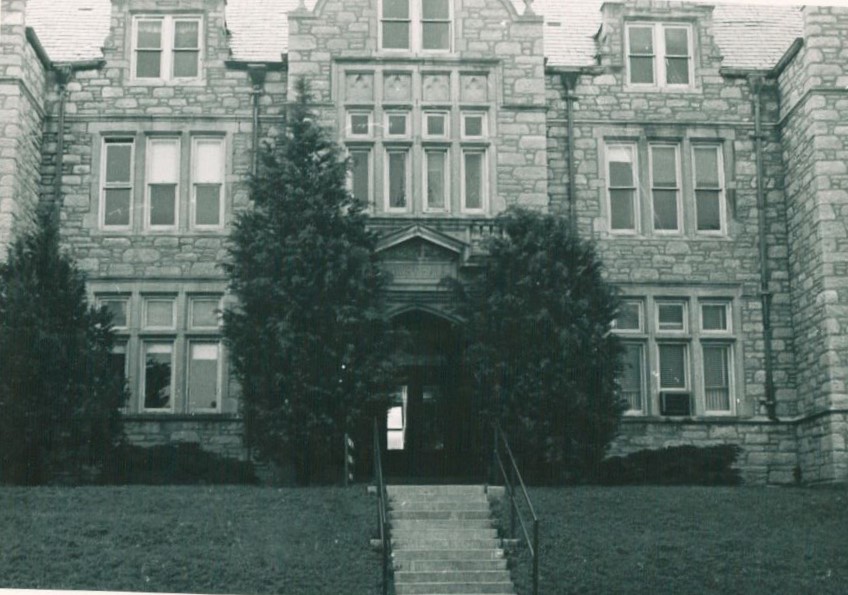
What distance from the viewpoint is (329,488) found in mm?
15930

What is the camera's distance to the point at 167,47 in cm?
1936

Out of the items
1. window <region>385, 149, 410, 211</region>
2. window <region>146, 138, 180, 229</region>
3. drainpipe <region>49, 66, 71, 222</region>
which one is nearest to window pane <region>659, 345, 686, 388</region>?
window <region>385, 149, 410, 211</region>

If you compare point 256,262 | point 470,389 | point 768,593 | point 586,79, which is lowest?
point 768,593

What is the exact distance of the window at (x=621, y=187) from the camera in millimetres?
19328

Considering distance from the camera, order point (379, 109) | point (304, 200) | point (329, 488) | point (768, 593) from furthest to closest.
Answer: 1. point (379, 109)
2. point (304, 200)
3. point (329, 488)
4. point (768, 593)

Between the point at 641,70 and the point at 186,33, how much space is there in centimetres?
615

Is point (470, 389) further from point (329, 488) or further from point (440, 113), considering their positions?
point (440, 113)

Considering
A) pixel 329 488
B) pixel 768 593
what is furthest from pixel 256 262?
pixel 768 593

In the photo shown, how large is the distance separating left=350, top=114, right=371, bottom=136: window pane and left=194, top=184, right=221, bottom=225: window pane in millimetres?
1941

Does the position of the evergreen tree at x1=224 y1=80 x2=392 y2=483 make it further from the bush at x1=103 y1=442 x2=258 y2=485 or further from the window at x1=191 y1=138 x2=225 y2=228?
the window at x1=191 y1=138 x2=225 y2=228

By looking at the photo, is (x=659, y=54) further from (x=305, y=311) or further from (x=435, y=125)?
(x=305, y=311)

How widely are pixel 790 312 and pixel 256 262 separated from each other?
714cm

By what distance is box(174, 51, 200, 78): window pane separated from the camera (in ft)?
63.4

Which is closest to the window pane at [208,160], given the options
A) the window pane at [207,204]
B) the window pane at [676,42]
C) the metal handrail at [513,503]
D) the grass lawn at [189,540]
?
the window pane at [207,204]
